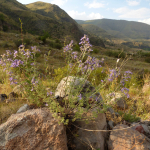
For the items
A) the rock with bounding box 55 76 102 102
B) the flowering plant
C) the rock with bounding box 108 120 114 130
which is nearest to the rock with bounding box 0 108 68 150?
the flowering plant

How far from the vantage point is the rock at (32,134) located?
5.15 feet

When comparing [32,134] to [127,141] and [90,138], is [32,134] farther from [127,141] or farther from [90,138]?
[127,141]

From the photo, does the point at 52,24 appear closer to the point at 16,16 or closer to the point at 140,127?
the point at 16,16

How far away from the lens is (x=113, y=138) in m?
2.07

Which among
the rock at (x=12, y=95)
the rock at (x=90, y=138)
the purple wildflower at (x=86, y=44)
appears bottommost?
the rock at (x=90, y=138)

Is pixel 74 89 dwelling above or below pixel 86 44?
below

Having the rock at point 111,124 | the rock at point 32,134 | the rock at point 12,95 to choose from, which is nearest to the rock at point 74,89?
the rock at point 111,124

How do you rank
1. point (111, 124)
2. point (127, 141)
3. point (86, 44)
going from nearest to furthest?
point (127, 141) < point (86, 44) < point (111, 124)

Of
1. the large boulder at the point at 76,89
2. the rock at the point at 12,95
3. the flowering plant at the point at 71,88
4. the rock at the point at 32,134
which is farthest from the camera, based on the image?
the rock at the point at 12,95

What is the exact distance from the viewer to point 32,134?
65.2 inches

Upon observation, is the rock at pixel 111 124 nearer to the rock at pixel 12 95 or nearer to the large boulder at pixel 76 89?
the large boulder at pixel 76 89

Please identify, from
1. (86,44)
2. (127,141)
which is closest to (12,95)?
(86,44)

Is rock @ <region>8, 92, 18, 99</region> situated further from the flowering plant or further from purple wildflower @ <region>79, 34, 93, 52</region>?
purple wildflower @ <region>79, 34, 93, 52</region>

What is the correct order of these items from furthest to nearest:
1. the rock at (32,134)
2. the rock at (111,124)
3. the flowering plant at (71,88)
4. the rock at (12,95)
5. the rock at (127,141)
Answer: the rock at (12,95) → the rock at (111,124) → the flowering plant at (71,88) → the rock at (127,141) → the rock at (32,134)
